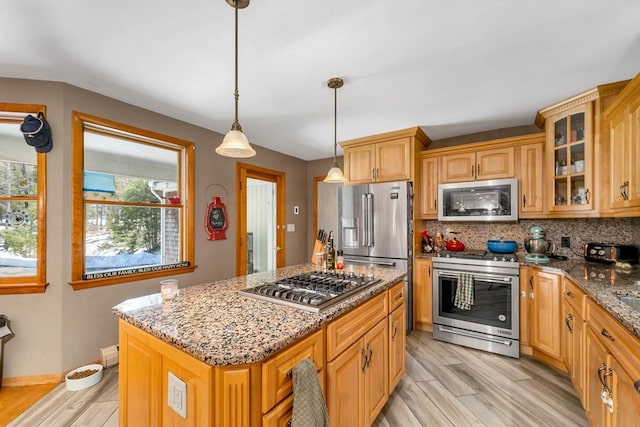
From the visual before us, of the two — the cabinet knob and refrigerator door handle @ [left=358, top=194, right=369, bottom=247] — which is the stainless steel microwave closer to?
refrigerator door handle @ [left=358, top=194, right=369, bottom=247]

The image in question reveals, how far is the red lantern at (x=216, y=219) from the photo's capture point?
3.22 meters

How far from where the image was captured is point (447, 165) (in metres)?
3.26

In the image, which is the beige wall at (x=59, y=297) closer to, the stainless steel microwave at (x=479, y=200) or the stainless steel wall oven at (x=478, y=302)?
the stainless steel wall oven at (x=478, y=302)

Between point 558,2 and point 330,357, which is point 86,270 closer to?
point 330,357

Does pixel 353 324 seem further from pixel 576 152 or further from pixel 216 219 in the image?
pixel 576 152

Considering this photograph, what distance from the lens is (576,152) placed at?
95.7 inches

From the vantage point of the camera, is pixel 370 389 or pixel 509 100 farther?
pixel 509 100

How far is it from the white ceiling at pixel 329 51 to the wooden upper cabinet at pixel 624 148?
274mm

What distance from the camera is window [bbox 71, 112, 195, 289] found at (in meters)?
2.32

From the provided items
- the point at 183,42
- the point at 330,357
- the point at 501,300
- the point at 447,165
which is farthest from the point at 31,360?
the point at 447,165

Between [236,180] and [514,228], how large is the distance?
3518mm

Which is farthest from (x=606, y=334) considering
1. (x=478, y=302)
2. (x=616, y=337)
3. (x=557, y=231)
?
(x=557, y=231)

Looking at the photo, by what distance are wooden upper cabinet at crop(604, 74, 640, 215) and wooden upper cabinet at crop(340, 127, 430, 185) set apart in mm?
1602

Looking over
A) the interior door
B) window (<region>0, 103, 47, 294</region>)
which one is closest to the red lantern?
the interior door
